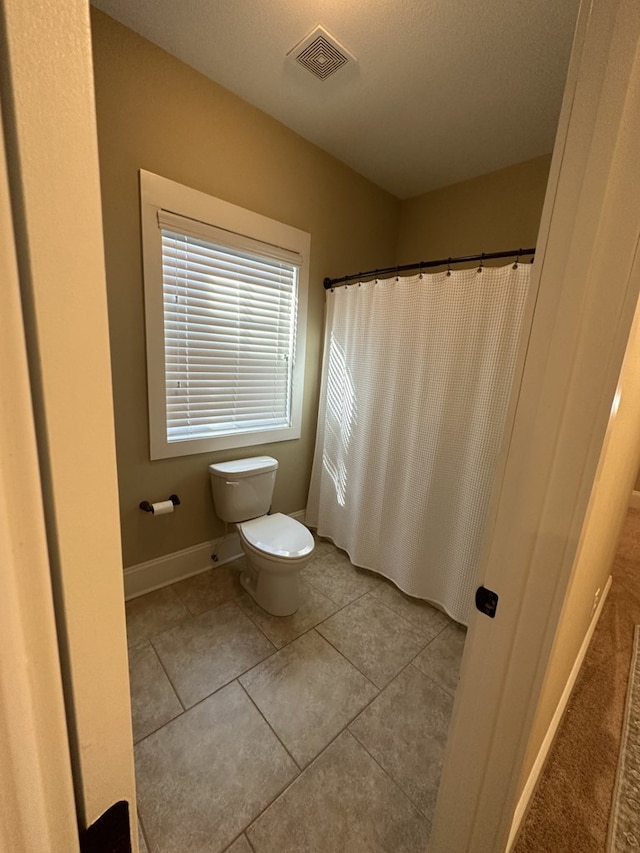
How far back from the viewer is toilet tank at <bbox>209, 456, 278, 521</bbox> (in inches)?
76.0

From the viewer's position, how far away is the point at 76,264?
0.26 meters

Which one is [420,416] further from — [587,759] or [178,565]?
[178,565]

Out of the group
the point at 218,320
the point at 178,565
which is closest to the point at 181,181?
the point at 218,320

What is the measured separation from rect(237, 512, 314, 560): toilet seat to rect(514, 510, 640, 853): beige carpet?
3.79 ft

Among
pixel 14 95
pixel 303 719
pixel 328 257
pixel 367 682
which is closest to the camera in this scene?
pixel 14 95

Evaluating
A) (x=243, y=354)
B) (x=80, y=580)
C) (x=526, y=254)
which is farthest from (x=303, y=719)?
(x=526, y=254)

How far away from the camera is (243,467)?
1966 mm

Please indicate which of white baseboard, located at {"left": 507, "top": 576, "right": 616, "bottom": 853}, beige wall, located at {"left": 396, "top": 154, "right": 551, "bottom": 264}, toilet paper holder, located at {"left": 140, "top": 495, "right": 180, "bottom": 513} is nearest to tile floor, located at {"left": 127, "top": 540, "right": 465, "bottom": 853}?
white baseboard, located at {"left": 507, "top": 576, "right": 616, "bottom": 853}

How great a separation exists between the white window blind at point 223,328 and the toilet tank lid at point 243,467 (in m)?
0.19

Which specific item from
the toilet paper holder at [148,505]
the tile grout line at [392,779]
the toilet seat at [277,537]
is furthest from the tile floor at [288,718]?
the toilet paper holder at [148,505]

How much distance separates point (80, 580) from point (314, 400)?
7.23ft

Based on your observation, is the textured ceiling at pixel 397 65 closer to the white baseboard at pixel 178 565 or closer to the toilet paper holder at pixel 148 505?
the toilet paper holder at pixel 148 505

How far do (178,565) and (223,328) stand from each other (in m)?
1.39

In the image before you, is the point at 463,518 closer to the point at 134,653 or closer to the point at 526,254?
the point at 526,254
